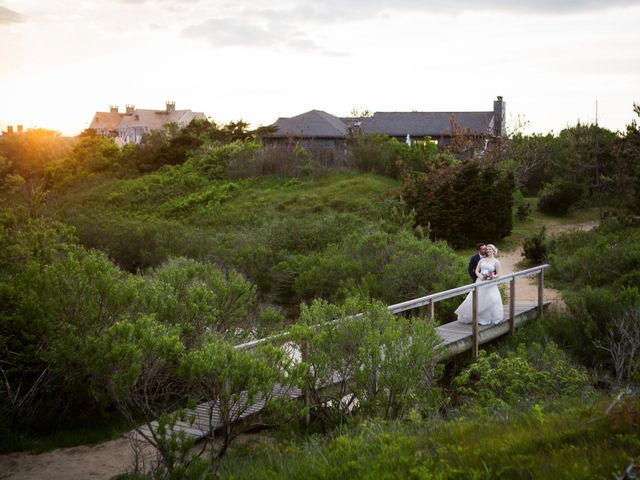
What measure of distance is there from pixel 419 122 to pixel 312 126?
7.77m

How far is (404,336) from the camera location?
8547 mm

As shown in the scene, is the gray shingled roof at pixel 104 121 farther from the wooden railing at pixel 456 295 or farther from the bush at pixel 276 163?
the wooden railing at pixel 456 295

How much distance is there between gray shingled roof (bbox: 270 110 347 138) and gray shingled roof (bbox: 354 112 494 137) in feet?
6.85

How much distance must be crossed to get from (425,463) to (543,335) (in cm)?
850

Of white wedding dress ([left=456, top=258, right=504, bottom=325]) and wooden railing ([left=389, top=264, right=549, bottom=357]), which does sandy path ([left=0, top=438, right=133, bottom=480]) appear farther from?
white wedding dress ([left=456, top=258, right=504, bottom=325])

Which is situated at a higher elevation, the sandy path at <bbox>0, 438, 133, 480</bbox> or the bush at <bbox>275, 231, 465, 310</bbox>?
the bush at <bbox>275, 231, 465, 310</bbox>

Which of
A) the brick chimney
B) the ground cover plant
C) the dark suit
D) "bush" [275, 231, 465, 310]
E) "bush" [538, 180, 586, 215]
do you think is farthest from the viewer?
the brick chimney

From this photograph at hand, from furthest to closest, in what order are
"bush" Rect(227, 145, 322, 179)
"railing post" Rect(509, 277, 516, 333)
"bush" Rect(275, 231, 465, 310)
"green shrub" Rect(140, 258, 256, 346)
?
1. "bush" Rect(227, 145, 322, 179)
2. "bush" Rect(275, 231, 465, 310)
3. "railing post" Rect(509, 277, 516, 333)
4. "green shrub" Rect(140, 258, 256, 346)

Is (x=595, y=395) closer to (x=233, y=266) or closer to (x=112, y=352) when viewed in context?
(x=112, y=352)

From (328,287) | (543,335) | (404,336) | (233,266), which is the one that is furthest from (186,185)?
(404,336)

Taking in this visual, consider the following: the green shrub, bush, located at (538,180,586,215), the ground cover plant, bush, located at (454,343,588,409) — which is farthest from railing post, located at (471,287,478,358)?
bush, located at (538,180,586,215)

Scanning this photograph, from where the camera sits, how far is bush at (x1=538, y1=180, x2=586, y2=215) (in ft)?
103

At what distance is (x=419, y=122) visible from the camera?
55.8 m

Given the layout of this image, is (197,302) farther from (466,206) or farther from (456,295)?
(466,206)
